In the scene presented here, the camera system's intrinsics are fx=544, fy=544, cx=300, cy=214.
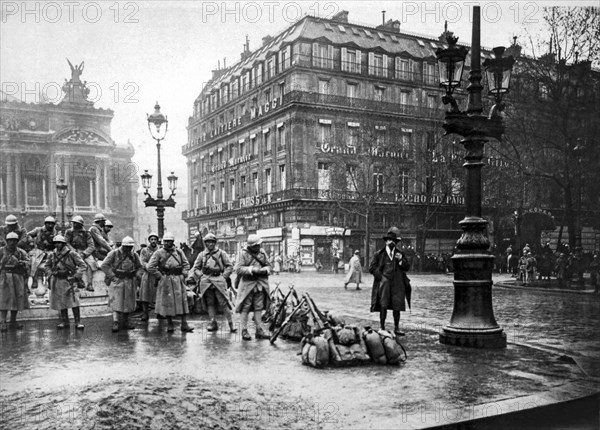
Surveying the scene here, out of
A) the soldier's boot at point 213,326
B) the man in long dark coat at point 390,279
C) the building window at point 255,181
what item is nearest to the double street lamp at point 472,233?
the man in long dark coat at point 390,279

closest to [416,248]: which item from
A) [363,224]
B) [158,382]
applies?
[363,224]

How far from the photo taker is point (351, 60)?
44875 millimetres

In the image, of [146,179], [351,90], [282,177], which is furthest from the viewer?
[282,177]

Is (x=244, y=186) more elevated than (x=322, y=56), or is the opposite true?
(x=322, y=56)

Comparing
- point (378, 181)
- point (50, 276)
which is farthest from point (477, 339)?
point (378, 181)

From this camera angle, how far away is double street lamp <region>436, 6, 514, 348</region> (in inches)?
359

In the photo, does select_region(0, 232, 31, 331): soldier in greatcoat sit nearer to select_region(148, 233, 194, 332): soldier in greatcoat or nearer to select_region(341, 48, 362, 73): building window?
select_region(148, 233, 194, 332): soldier in greatcoat

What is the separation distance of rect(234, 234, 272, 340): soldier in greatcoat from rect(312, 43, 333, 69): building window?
116 feet

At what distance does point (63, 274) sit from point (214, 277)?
3.21 m

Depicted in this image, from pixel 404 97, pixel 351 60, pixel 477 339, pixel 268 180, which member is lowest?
pixel 477 339

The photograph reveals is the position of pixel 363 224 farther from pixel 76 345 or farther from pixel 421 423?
pixel 421 423

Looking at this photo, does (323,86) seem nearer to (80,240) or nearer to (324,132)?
(324,132)

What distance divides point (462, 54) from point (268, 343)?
6.10 m

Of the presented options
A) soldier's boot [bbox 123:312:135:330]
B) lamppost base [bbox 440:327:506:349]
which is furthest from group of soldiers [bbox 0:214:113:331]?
lamppost base [bbox 440:327:506:349]
